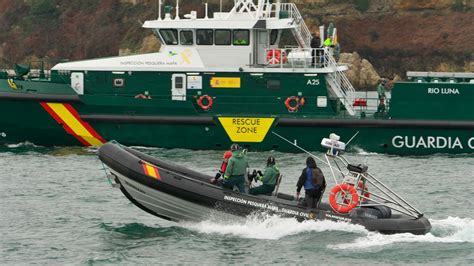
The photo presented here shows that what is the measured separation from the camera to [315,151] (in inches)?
1211

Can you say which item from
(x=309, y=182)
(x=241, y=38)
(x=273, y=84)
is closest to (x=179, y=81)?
(x=241, y=38)

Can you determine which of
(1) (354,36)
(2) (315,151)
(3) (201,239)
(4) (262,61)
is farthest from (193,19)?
(1) (354,36)

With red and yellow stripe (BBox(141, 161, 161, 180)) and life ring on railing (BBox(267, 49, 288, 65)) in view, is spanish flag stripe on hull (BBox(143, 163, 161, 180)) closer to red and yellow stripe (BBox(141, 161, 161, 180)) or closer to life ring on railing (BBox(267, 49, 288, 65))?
red and yellow stripe (BBox(141, 161, 161, 180))

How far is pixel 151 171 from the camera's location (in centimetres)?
2009

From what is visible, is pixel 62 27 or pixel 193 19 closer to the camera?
pixel 193 19

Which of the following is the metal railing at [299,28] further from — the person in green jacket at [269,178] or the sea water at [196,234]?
the person in green jacket at [269,178]

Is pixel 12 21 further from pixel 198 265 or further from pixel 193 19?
pixel 198 265

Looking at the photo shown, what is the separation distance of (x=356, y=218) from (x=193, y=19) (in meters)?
12.8

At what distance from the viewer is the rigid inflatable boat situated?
19750mm

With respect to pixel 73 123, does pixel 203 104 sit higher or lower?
higher

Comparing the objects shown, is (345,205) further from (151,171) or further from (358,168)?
(151,171)

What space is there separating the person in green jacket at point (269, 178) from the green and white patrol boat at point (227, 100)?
10104 mm

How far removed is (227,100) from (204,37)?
1861 millimetres

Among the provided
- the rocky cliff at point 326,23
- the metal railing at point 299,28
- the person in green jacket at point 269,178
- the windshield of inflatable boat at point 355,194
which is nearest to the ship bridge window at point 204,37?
the metal railing at point 299,28
